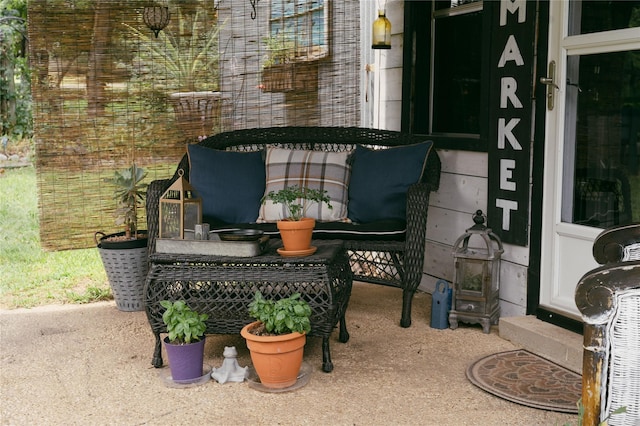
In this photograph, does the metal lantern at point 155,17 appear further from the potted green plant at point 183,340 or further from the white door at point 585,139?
the white door at point 585,139

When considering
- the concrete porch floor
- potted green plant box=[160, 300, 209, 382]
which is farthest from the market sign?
potted green plant box=[160, 300, 209, 382]

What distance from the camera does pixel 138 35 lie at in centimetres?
→ 475

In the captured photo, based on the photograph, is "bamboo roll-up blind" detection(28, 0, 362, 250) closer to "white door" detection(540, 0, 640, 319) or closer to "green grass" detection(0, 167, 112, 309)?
"green grass" detection(0, 167, 112, 309)

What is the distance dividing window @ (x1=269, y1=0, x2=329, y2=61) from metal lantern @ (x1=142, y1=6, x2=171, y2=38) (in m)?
0.74

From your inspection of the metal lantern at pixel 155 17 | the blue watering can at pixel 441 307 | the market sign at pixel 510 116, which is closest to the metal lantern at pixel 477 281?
the blue watering can at pixel 441 307

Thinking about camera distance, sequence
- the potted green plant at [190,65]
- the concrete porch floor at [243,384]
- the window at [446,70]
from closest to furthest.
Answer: the concrete porch floor at [243,384] → the window at [446,70] → the potted green plant at [190,65]

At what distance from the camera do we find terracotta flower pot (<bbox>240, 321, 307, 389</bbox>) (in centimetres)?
285

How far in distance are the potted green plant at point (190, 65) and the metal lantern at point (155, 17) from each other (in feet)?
0.28

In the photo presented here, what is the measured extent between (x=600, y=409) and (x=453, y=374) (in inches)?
47.7

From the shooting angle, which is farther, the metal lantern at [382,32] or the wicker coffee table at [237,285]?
the metal lantern at [382,32]

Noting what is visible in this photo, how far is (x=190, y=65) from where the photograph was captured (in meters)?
4.91

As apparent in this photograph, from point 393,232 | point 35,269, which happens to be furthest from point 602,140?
point 35,269

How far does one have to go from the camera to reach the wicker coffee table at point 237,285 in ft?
10.0

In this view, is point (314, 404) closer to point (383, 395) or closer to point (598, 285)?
point (383, 395)
